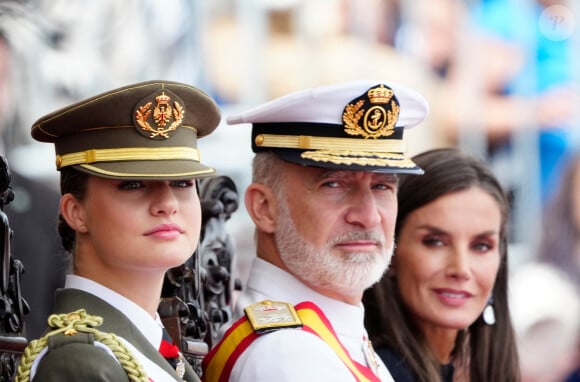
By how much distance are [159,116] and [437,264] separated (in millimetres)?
1298

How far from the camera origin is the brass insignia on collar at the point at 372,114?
9.98ft

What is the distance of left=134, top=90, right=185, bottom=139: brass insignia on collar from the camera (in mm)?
2510

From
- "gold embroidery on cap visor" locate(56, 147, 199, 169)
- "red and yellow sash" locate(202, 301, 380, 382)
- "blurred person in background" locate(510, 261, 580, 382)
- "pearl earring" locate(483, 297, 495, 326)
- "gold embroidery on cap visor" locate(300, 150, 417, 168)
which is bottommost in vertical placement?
"blurred person in background" locate(510, 261, 580, 382)

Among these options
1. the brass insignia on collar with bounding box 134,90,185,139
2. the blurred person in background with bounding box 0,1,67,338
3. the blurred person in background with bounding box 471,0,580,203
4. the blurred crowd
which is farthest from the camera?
the blurred person in background with bounding box 471,0,580,203

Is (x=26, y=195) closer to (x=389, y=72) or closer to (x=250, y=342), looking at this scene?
(x=250, y=342)

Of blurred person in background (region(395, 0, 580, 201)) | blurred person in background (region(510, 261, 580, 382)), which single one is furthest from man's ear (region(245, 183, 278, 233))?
blurred person in background (region(510, 261, 580, 382))

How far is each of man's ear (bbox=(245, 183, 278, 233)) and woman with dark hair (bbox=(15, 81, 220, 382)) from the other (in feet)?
1.65

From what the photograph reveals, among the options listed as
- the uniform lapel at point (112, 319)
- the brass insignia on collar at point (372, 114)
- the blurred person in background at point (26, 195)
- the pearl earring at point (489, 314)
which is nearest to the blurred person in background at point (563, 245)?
the blurred person in background at point (26, 195)

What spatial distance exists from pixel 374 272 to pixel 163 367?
0.71 metres

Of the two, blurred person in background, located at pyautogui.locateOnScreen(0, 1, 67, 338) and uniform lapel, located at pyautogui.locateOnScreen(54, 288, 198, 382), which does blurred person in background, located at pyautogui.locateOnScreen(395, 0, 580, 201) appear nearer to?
blurred person in background, located at pyautogui.locateOnScreen(0, 1, 67, 338)

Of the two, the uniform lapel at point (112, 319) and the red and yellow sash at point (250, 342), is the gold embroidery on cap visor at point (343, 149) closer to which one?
the red and yellow sash at point (250, 342)

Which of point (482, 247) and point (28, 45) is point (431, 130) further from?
point (482, 247)

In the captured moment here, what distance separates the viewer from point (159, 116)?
2.53 m

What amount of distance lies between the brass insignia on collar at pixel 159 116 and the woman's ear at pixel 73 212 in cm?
19
